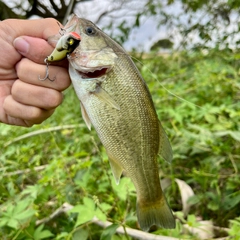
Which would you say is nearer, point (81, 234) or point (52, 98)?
point (52, 98)

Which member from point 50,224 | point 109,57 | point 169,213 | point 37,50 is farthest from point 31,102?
point 50,224

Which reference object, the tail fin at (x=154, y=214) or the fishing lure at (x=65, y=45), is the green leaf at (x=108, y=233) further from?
the fishing lure at (x=65, y=45)

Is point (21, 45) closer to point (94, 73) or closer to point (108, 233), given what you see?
point (94, 73)

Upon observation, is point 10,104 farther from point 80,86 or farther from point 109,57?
point 109,57

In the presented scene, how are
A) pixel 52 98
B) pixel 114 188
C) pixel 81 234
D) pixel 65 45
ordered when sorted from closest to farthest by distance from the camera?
1. pixel 65 45
2. pixel 52 98
3. pixel 81 234
4. pixel 114 188

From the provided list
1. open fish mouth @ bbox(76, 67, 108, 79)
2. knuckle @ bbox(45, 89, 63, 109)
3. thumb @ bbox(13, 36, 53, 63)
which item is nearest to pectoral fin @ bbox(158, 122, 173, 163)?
open fish mouth @ bbox(76, 67, 108, 79)

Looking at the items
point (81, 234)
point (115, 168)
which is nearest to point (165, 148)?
point (115, 168)

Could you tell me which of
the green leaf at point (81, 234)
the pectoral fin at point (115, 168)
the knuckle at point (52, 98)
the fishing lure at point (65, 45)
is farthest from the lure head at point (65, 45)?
the green leaf at point (81, 234)
